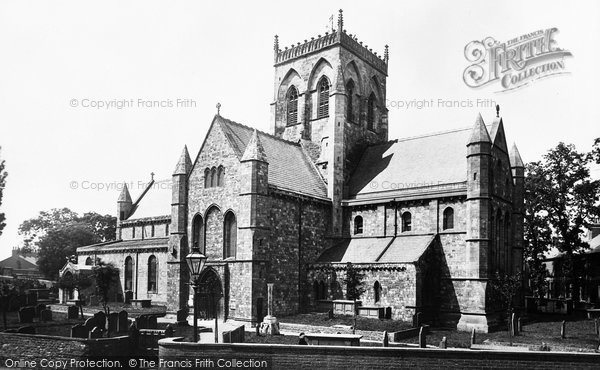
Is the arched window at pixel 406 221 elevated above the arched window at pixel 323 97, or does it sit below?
below

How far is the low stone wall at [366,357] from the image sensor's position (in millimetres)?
16141

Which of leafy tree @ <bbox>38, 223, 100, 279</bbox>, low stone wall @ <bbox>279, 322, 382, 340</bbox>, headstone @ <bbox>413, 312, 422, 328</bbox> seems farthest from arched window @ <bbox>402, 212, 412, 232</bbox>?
leafy tree @ <bbox>38, 223, 100, 279</bbox>

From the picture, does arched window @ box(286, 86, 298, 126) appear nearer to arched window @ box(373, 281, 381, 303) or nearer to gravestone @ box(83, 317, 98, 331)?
arched window @ box(373, 281, 381, 303)

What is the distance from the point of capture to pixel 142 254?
50562mm

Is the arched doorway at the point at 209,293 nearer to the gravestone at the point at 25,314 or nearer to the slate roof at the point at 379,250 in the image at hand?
the slate roof at the point at 379,250

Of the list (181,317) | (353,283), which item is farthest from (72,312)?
(353,283)

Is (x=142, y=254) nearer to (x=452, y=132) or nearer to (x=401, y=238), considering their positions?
(x=401, y=238)

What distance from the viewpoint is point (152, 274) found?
49.6 m

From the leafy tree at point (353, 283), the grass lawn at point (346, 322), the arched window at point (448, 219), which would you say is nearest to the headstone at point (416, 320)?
the grass lawn at point (346, 322)

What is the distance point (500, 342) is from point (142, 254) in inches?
1357

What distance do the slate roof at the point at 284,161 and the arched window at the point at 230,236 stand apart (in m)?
3.53

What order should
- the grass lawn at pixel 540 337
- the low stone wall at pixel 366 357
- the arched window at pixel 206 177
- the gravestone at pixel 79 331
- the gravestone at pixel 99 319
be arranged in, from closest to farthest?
the low stone wall at pixel 366 357, the gravestone at pixel 79 331, the gravestone at pixel 99 319, the grass lawn at pixel 540 337, the arched window at pixel 206 177

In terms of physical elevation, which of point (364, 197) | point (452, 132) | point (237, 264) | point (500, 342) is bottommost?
point (500, 342)

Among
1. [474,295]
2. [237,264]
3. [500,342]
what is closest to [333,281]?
[237,264]
